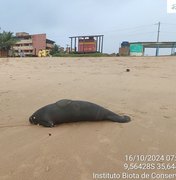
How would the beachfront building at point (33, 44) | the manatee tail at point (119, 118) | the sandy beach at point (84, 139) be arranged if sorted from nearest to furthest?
the sandy beach at point (84, 139)
the manatee tail at point (119, 118)
the beachfront building at point (33, 44)

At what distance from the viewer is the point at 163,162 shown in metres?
2.75

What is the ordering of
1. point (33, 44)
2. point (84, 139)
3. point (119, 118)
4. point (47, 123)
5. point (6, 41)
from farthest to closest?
point (33, 44) → point (6, 41) → point (119, 118) → point (47, 123) → point (84, 139)

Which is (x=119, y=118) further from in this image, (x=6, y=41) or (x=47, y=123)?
(x=6, y=41)

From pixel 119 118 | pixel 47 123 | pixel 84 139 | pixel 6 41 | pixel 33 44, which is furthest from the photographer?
pixel 33 44

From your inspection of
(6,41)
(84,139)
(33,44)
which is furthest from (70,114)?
(33,44)

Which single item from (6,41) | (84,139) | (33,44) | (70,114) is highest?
(33,44)

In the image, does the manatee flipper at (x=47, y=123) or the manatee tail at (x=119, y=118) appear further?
the manatee tail at (x=119, y=118)

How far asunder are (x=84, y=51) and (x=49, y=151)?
93.0 feet

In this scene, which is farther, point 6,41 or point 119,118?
point 6,41

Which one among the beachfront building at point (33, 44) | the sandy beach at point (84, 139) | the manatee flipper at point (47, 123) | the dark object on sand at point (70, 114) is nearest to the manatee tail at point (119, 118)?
the dark object on sand at point (70, 114)

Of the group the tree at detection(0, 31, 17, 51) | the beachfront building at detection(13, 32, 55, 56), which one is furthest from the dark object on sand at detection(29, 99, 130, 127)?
the beachfront building at detection(13, 32, 55, 56)

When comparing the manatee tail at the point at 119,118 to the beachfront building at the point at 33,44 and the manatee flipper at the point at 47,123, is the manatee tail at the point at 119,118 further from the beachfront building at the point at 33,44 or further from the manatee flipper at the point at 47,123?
the beachfront building at the point at 33,44

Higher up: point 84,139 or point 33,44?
point 33,44

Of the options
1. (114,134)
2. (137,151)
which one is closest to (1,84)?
(114,134)
